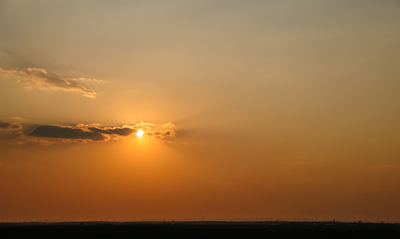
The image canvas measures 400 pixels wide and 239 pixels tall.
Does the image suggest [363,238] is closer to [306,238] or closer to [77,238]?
[306,238]

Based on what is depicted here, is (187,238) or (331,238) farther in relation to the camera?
(331,238)

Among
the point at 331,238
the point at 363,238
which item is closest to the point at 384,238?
the point at 363,238

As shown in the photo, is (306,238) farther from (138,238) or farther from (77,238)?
(77,238)

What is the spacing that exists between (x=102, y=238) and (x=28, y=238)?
64.1 ft

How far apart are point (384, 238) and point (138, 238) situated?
74149mm

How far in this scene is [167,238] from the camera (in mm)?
98562

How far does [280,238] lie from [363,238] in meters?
26.1

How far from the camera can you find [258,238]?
101938mm

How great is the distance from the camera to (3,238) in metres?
101

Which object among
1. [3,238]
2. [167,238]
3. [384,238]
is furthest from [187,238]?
[384,238]

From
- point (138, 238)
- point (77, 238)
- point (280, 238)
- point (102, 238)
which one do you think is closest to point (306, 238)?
point (280, 238)

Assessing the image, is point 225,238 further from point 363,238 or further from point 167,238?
point 363,238

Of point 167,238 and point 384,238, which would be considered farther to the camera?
point 384,238

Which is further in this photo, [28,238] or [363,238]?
[363,238]
